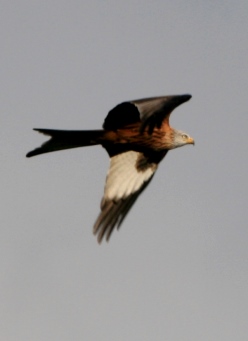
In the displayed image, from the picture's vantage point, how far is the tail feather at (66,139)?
17.6m

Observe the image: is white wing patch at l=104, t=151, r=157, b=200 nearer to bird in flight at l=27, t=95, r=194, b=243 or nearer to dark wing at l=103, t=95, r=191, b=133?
bird in flight at l=27, t=95, r=194, b=243

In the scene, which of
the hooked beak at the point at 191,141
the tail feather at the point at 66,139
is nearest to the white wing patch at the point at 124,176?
the hooked beak at the point at 191,141

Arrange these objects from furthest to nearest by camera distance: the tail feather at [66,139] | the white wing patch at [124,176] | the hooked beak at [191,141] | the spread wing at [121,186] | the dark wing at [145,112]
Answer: the hooked beak at [191,141], the white wing patch at [124,176], the spread wing at [121,186], the tail feather at [66,139], the dark wing at [145,112]

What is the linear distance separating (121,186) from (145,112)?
339 centimetres

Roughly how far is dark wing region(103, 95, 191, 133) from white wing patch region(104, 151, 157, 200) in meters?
1.16

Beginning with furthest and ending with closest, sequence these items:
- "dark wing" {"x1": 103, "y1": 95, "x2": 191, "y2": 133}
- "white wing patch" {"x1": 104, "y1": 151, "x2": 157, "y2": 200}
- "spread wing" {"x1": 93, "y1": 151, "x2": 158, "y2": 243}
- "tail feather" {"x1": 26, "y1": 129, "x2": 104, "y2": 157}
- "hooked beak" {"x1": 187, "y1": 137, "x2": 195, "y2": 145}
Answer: "hooked beak" {"x1": 187, "y1": 137, "x2": 195, "y2": 145}, "white wing patch" {"x1": 104, "y1": 151, "x2": 157, "y2": 200}, "spread wing" {"x1": 93, "y1": 151, "x2": 158, "y2": 243}, "tail feather" {"x1": 26, "y1": 129, "x2": 104, "y2": 157}, "dark wing" {"x1": 103, "y1": 95, "x2": 191, "y2": 133}

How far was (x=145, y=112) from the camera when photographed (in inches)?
619

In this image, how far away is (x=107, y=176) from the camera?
62.2 feet

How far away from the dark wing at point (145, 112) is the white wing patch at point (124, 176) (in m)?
1.16

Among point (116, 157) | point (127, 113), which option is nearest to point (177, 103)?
point (127, 113)

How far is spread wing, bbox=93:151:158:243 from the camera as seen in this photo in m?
18.2

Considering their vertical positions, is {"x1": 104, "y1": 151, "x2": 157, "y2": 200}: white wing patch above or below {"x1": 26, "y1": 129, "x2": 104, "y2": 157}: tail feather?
below

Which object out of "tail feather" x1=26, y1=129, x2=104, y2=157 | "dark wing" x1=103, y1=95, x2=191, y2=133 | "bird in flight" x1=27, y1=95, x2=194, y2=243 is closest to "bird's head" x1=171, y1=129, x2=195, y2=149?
"bird in flight" x1=27, y1=95, x2=194, y2=243

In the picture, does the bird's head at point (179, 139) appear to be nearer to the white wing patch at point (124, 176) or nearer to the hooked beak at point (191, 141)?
the hooked beak at point (191, 141)
